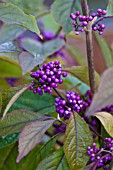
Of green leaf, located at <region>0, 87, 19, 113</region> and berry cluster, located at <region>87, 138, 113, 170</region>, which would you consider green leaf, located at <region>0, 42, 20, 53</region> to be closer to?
green leaf, located at <region>0, 87, 19, 113</region>

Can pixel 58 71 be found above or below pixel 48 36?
below

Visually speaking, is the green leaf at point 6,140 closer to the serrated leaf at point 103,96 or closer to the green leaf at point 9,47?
the green leaf at point 9,47

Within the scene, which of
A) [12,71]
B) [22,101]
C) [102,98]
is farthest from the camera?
[12,71]

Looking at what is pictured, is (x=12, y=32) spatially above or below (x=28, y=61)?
above

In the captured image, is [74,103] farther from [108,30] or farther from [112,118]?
[108,30]

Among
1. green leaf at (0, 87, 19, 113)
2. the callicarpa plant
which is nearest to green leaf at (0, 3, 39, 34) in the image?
the callicarpa plant

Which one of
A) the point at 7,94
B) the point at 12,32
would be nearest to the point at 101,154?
the point at 7,94

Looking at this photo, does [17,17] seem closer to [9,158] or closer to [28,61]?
[28,61]

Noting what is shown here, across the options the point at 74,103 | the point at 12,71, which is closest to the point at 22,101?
the point at 74,103
